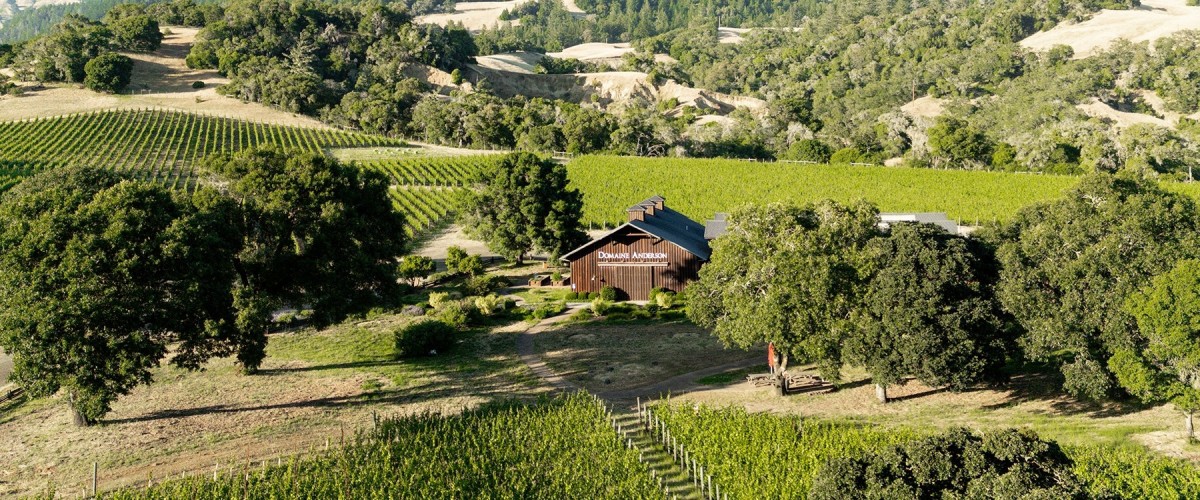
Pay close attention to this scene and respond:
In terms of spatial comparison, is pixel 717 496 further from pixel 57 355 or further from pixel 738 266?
pixel 57 355

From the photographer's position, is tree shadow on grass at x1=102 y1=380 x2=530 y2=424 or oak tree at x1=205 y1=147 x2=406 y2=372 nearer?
tree shadow on grass at x1=102 y1=380 x2=530 y2=424

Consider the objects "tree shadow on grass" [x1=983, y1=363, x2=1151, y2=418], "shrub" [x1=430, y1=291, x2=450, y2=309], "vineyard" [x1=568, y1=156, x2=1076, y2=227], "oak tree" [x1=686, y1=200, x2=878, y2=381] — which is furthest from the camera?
"vineyard" [x1=568, y1=156, x2=1076, y2=227]

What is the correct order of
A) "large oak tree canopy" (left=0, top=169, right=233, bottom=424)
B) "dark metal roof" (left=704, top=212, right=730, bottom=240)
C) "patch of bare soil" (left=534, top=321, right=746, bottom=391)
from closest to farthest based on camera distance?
"large oak tree canopy" (left=0, top=169, right=233, bottom=424) → "patch of bare soil" (left=534, top=321, right=746, bottom=391) → "dark metal roof" (left=704, top=212, right=730, bottom=240)

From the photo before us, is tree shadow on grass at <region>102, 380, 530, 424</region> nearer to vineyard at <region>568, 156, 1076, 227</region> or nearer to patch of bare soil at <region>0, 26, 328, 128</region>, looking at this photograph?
vineyard at <region>568, 156, 1076, 227</region>

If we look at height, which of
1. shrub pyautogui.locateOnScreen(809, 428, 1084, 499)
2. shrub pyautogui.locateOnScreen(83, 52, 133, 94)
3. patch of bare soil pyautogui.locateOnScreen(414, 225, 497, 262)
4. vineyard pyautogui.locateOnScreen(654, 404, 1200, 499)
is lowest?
patch of bare soil pyautogui.locateOnScreen(414, 225, 497, 262)

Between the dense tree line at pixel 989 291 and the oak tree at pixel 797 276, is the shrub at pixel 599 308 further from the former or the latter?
the dense tree line at pixel 989 291

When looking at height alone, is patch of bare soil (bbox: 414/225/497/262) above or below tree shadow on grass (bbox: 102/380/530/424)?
below

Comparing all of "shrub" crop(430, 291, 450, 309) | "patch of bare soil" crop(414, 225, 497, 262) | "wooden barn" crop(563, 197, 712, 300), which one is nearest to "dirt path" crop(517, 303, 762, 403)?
"shrub" crop(430, 291, 450, 309)

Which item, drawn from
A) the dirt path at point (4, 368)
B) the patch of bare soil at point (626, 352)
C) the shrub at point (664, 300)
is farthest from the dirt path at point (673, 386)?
the dirt path at point (4, 368)
